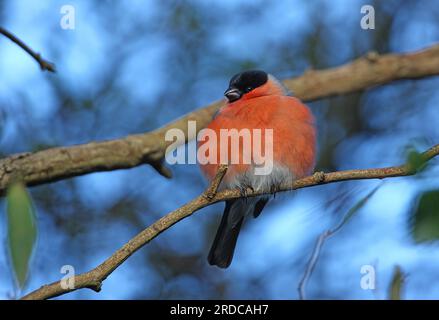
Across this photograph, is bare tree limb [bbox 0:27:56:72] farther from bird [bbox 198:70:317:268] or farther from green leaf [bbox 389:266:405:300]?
green leaf [bbox 389:266:405:300]

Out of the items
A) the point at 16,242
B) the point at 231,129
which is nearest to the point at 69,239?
the point at 231,129

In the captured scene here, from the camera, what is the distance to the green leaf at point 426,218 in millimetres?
1167

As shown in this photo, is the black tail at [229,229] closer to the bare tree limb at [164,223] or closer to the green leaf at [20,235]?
the bare tree limb at [164,223]

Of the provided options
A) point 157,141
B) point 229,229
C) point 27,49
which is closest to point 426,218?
point 27,49

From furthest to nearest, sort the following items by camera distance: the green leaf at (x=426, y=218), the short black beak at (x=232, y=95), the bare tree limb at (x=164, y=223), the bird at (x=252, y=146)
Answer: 1. the short black beak at (x=232, y=95)
2. the bird at (x=252, y=146)
3. the bare tree limb at (x=164, y=223)
4. the green leaf at (x=426, y=218)

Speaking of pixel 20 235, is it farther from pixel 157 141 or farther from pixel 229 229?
pixel 157 141

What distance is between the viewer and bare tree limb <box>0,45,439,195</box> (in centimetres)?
337

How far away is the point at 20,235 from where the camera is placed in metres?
1.21

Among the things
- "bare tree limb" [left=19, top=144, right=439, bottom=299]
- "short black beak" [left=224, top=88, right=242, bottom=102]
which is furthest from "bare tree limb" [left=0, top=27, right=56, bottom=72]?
"short black beak" [left=224, top=88, right=242, bottom=102]

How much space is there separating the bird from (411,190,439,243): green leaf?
173 centimetres

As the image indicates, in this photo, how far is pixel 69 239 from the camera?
14.8 ft

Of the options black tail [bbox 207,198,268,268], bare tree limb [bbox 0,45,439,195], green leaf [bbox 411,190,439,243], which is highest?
bare tree limb [bbox 0,45,439,195]

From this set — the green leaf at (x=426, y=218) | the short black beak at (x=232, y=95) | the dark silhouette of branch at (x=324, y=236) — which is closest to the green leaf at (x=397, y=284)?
the dark silhouette of branch at (x=324, y=236)
